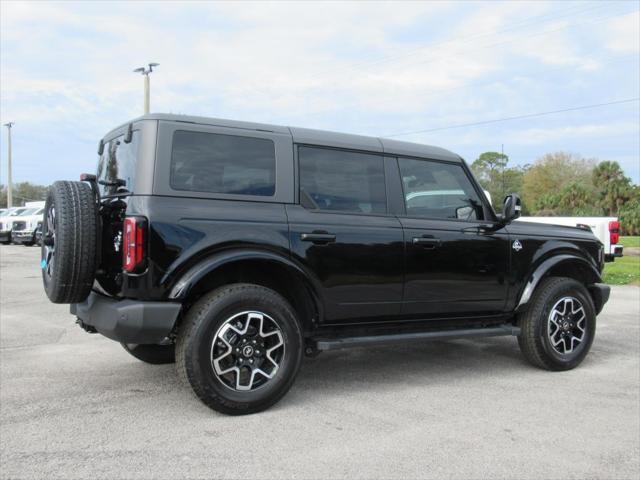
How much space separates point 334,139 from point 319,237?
0.86m

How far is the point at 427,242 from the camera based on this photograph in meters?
4.75

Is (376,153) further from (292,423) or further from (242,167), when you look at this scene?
(292,423)

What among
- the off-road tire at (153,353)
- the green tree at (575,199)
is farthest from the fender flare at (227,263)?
the green tree at (575,199)

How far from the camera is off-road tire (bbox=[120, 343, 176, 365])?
495 cm

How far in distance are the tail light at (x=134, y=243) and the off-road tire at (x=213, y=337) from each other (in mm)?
490

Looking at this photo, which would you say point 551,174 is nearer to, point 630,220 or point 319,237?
point 630,220

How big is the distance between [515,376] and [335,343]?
1.80 m

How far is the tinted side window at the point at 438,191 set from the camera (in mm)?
4926

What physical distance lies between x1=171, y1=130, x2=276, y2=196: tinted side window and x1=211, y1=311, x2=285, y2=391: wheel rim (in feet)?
2.87

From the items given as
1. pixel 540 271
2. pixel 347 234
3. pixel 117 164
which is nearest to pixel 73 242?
pixel 117 164

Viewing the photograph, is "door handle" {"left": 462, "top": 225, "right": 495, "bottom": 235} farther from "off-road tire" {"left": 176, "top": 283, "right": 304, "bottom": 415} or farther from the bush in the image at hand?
the bush

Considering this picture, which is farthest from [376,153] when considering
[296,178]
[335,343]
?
[335,343]

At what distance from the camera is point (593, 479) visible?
3.12m

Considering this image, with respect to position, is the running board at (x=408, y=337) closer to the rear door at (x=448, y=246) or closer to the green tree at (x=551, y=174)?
the rear door at (x=448, y=246)
